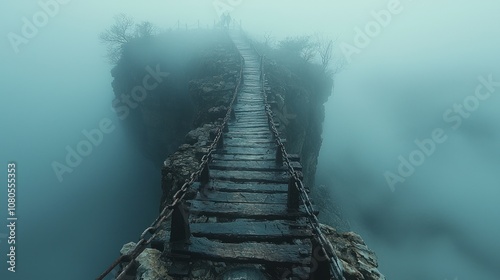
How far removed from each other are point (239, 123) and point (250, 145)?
111 inches

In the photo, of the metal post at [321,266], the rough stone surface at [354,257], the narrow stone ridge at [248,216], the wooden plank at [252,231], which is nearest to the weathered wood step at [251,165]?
the narrow stone ridge at [248,216]

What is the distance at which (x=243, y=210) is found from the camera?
562 cm

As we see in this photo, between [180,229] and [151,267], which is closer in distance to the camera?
[151,267]

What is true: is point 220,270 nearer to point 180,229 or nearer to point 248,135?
point 180,229

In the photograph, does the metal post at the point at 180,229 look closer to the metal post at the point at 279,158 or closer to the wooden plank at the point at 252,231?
the wooden plank at the point at 252,231

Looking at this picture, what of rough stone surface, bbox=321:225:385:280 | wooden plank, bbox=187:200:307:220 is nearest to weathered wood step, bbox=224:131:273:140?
wooden plank, bbox=187:200:307:220

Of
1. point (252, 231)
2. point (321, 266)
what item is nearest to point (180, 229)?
point (252, 231)

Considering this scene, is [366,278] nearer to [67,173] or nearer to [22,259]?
[22,259]

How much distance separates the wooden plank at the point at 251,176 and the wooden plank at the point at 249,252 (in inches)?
104

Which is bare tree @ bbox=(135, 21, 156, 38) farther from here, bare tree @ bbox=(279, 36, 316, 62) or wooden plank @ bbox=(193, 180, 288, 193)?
wooden plank @ bbox=(193, 180, 288, 193)

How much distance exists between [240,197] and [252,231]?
4.54ft

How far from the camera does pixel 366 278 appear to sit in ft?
14.9

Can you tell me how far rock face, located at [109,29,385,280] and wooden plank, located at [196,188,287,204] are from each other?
1.05 ft

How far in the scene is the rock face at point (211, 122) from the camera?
427 centimetres
